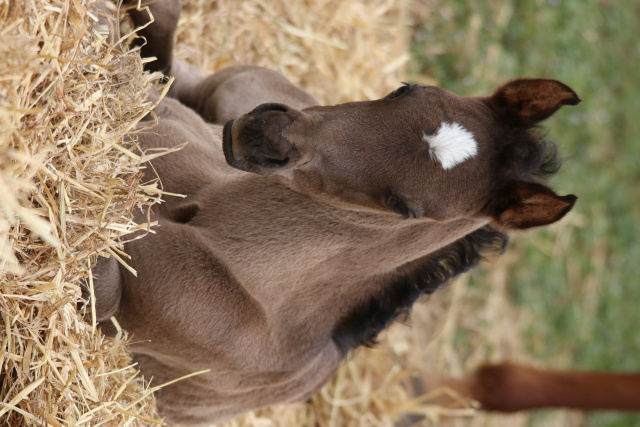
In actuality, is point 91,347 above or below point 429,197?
below

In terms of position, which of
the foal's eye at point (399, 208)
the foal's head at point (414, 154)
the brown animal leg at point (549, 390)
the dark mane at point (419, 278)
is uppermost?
the foal's head at point (414, 154)

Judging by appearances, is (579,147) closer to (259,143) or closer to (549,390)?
(549,390)

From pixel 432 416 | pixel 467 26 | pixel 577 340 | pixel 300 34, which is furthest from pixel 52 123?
pixel 577 340

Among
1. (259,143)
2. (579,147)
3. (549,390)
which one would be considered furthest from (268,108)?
(579,147)

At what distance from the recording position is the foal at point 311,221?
2.59 m

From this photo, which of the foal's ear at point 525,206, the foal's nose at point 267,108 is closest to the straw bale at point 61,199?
the foal's nose at point 267,108

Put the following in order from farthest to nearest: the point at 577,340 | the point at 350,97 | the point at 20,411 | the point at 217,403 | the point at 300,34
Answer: the point at 577,340
the point at 350,97
the point at 300,34
the point at 217,403
the point at 20,411

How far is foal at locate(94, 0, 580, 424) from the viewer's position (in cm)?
259

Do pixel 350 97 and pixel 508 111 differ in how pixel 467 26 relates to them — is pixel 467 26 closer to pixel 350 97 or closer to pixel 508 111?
pixel 350 97

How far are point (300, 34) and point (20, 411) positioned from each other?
3547 mm

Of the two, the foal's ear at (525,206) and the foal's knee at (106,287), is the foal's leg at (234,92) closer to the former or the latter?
the foal's knee at (106,287)


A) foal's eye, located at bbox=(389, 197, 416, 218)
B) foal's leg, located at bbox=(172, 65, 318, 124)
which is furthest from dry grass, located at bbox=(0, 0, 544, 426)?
foal's eye, located at bbox=(389, 197, 416, 218)

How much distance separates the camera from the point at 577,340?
7633 mm

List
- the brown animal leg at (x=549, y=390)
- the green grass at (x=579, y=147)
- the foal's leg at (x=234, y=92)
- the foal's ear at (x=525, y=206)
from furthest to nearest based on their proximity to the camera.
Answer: the green grass at (x=579, y=147), the brown animal leg at (x=549, y=390), the foal's leg at (x=234, y=92), the foal's ear at (x=525, y=206)
